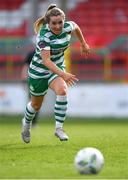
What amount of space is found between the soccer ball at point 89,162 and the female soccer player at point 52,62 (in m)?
2.69

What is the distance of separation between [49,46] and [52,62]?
268 millimetres

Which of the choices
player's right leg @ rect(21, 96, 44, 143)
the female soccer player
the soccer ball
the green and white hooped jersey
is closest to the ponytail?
the female soccer player

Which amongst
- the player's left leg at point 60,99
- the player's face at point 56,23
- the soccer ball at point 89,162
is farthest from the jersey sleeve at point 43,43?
the soccer ball at point 89,162

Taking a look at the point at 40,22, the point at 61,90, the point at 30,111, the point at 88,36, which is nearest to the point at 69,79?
the point at 61,90

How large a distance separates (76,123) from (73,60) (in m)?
5.75

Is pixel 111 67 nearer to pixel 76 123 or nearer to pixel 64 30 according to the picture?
pixel 76 123

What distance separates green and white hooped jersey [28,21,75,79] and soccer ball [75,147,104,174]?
11.0 ft

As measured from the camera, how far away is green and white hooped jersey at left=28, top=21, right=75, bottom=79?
38.7ft

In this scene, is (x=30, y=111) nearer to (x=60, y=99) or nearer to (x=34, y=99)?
(x=34, y=99)

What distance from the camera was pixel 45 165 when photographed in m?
9.83

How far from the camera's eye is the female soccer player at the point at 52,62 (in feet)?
38.2

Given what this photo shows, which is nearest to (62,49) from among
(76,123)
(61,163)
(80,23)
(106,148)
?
(106,148)

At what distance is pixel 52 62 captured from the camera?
11.7m

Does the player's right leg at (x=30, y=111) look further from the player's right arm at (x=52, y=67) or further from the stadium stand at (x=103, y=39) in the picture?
the stadium stand at (x=103, y=39)
